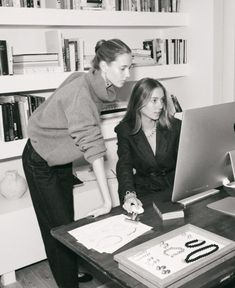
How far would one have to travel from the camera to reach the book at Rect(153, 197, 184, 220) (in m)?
1.50

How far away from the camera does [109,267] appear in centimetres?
119

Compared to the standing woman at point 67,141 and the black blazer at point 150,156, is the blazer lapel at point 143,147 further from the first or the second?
the standing woman at point 67,141

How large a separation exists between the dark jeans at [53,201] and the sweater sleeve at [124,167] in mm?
301

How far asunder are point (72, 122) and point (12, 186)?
1.01 m

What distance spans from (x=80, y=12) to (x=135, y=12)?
51 cm

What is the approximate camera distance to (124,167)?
2.05 metres

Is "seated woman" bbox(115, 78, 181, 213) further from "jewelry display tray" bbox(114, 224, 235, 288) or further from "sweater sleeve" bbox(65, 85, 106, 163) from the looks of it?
"jewelry display tray" bbox(114, 224, 235, 288)

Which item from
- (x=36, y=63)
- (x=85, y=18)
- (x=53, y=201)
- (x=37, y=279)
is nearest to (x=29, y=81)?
(x=36, y=63)

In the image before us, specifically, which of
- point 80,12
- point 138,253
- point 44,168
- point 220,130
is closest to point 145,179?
point 44,168

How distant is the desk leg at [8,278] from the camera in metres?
2.42

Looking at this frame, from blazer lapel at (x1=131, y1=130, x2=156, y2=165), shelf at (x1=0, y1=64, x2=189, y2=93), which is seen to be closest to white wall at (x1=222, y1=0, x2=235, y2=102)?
shelf at (x1=0, y1=64, x2=189, y2=93)

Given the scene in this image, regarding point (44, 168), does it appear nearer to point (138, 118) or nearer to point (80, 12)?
point (138, 118)

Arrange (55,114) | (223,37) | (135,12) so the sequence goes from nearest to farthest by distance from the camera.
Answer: (55,114) < (135,12) < (223,37)

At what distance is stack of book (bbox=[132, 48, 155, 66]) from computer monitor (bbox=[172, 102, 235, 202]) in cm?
166
